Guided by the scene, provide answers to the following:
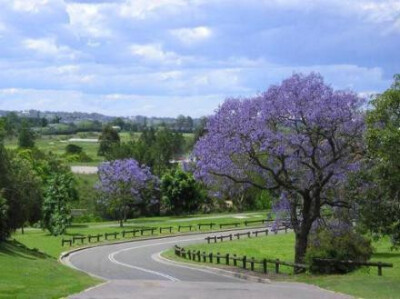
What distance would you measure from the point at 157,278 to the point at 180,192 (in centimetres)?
6626

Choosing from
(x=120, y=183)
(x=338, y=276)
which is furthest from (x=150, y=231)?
(x=338, y=276)

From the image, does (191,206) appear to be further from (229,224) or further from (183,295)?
(183,295)

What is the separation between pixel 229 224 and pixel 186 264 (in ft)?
128

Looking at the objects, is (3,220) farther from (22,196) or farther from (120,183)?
(120,183)

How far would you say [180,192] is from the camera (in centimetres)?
9625

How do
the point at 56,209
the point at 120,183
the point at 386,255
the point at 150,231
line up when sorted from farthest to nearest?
the point at 120,183 < the point at 56,209 < the point at 150,231 < the point at 386,255

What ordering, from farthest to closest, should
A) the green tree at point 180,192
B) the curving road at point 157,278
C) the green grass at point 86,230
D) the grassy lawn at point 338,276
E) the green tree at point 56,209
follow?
the green tree at point 180,192 < the green tree at point 56,209 < the green grass at point 86,230 < the grassy lawn at point 338,276 < the curving road at point 157,278

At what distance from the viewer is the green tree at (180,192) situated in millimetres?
95625

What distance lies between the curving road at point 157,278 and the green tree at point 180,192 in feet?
95.0

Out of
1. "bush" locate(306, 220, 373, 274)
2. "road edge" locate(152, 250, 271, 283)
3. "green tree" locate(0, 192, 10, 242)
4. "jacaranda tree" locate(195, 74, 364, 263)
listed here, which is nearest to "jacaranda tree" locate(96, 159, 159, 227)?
"road edge" locate(152, 250, 271, 283)

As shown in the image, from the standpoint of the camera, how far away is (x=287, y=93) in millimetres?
30688

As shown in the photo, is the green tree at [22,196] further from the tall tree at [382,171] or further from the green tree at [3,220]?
the tall tree at [382,171]

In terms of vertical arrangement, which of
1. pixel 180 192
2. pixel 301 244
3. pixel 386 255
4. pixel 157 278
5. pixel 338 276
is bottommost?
pixel 386 255

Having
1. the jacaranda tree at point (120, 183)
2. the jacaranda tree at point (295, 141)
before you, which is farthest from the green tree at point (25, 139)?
the jacaranda tree at point (295, 141)
